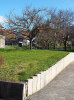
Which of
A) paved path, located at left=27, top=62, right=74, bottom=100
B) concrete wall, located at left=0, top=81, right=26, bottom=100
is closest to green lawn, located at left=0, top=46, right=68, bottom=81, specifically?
concrete wall, located at left=0, top=81, right=26, bottom=100

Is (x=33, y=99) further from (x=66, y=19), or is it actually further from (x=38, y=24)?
(x=66, y=19)

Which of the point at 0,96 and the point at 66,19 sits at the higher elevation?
the point at 66,19

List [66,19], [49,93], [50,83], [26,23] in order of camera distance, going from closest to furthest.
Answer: [49,93] < [50,83] < [26,23] < [66,19]

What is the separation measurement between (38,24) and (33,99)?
15.8 metres

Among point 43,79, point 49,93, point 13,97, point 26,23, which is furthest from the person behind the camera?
point 26,23

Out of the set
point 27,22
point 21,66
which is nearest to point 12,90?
point 21,66

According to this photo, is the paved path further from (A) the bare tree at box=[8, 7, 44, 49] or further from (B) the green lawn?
(A) the bare tree at box=[8, 7, 44, 49]

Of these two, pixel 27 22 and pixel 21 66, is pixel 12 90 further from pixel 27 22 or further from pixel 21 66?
pixel 27 22

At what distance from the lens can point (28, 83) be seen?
18.0 ft

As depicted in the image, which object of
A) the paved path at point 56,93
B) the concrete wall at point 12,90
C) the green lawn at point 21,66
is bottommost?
the paved path at point 56,93

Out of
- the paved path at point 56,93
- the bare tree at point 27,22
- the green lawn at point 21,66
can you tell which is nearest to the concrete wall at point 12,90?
the paved path at point 56,93

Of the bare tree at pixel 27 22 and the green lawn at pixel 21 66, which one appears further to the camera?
the bare tree at pixel 27 22

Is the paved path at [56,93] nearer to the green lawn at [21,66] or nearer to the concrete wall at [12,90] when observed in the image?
the concrete wall at [12,90]

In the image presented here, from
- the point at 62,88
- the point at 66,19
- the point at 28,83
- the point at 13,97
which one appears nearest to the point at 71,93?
the point at 62,88
